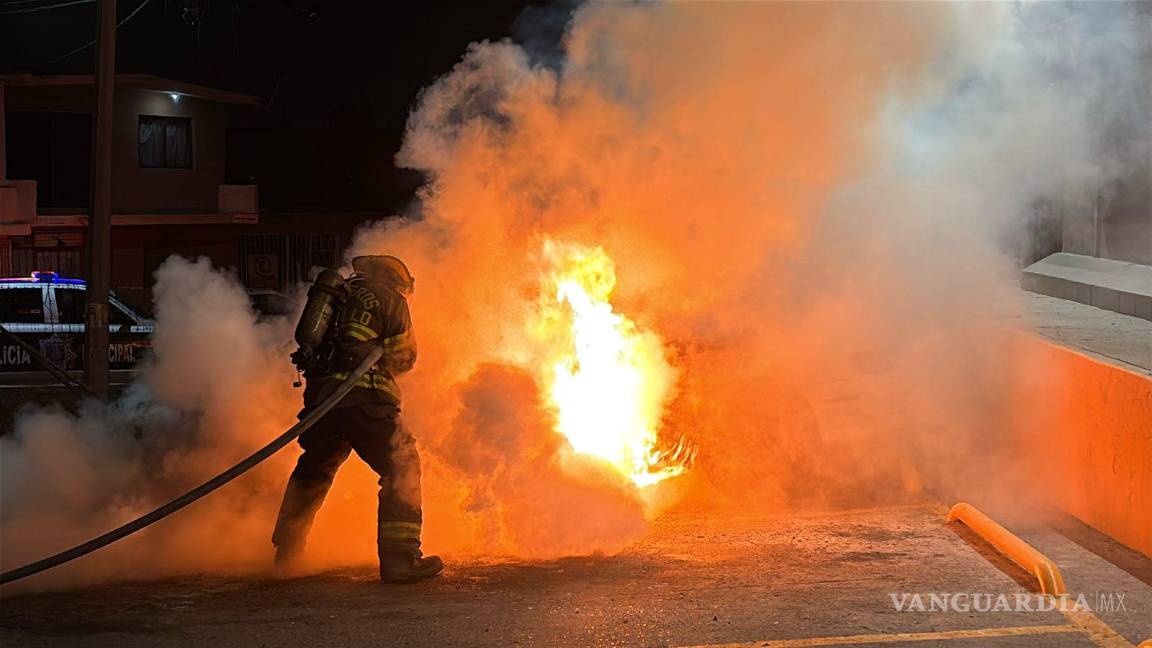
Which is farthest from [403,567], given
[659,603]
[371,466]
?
[659,603]

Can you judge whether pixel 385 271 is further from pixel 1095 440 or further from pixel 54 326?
pixel 54 326

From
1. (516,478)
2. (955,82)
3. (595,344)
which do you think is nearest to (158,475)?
(516,478)

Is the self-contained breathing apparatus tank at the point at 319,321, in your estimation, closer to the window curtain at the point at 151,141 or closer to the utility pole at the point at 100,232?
the utility pole at the point at 100,232

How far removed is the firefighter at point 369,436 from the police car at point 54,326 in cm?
933

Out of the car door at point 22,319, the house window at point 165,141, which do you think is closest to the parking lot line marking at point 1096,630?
the car door at point 22,319

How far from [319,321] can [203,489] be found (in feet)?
3.83

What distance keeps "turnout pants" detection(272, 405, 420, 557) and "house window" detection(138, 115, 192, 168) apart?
20.4m

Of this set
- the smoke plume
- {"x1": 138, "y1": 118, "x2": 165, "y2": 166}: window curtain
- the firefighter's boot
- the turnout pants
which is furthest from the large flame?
{"x1": 138, "y1": 118, "x2": 165, "y2": 166}: window curtain

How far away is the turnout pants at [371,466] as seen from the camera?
6109 mm

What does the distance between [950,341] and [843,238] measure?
3.70 ft

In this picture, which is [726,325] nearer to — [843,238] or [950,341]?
[843,238]

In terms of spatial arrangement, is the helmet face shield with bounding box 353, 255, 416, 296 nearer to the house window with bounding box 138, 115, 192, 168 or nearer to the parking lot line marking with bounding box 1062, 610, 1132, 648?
the parking lot line marking with bounding box 1062, 610, 1132, 648

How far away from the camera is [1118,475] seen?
6.77 meters

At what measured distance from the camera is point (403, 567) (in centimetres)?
603
